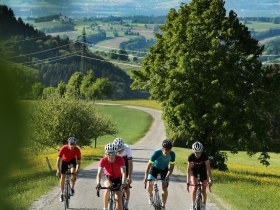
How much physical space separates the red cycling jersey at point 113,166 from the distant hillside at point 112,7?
10.7m

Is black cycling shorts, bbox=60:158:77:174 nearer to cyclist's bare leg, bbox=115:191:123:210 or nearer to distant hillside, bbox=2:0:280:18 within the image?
cyclist's bare leg, bbox=115:191:123:210

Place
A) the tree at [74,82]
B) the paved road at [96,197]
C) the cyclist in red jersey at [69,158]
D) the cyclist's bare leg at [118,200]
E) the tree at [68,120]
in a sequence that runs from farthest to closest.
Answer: the tree at [68,120], the paved road at [96,197], the cyclist in red jersey at [69,158], the cyclist's bare leg at [118,200], the tree at [74,82]

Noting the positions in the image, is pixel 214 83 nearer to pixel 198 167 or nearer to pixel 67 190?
pixel 67 190

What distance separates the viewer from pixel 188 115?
34.3 metres

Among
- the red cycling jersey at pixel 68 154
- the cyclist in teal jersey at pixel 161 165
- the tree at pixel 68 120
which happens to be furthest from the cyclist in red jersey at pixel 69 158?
the tree at pixel 68 120

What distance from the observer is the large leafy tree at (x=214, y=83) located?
33.6m

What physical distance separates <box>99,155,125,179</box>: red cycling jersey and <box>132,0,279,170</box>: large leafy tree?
68.3 feet

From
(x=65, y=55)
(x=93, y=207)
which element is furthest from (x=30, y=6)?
(x=93, y=207)

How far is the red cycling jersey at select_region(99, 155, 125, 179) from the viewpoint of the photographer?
1204 cm

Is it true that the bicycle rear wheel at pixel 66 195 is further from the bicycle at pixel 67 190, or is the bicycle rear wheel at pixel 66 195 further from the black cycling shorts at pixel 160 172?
the black cycling shorts at pixel 160 172

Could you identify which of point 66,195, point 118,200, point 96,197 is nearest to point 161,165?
point 118,200

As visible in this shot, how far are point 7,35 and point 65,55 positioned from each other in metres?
0.50

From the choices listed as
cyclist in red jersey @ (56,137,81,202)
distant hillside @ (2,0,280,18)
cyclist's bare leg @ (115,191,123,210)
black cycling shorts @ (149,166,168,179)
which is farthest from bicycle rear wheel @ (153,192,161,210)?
distant hillside @ (2,0,280,18)

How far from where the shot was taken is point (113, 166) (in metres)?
12.2
